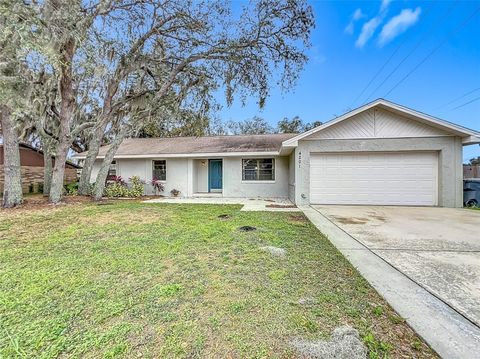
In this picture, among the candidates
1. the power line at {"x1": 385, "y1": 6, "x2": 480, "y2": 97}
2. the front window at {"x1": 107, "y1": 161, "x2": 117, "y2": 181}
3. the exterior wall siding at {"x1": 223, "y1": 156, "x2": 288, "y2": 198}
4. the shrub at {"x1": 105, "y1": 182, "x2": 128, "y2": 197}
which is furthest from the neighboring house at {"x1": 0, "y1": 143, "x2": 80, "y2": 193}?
the power line at {"x1": 385, "y1": 6, "x2": 480, "y2": 97}

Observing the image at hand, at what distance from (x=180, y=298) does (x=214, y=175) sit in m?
12.2

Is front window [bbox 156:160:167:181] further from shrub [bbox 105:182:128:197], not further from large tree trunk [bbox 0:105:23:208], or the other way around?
large tree trunk [bbox 0:105:23:208]

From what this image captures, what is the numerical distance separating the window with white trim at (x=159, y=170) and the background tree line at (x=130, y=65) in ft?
8.29

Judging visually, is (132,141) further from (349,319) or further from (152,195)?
(349,319)

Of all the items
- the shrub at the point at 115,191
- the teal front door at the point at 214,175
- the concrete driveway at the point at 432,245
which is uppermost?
the teal front door at the point at 214,175

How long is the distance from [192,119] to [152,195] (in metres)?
4.88

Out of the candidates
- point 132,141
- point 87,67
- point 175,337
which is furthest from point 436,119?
point 132,141

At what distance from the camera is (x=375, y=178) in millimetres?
10039

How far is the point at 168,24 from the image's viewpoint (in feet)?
37.7

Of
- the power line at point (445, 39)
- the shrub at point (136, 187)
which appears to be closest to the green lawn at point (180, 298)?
the shrub at point (136, 187)

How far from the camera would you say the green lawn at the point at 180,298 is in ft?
6.58

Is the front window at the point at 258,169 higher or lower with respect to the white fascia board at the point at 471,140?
lower

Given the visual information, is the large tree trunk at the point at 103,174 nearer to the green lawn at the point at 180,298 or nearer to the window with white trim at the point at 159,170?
the window with white trim at the point at 159,170

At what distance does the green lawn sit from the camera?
201cm
